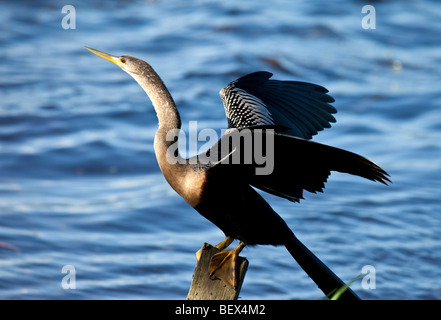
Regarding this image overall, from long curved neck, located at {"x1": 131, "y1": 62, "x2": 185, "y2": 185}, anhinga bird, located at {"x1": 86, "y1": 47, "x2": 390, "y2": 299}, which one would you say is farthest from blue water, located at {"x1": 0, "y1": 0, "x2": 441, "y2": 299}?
long curved neck, located at {"x1": 131, "y1": 62, "x2": 185, "y2": 185}

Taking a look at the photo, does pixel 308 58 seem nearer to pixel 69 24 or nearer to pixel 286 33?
pixel 286 33

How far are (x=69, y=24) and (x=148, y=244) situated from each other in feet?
27.2

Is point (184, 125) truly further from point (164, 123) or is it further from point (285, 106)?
point (164, 123)

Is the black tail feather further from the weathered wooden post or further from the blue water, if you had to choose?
the blue water

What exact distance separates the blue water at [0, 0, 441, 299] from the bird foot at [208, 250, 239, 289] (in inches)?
116

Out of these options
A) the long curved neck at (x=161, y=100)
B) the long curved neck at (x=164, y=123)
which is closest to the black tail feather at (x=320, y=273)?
the long curved neck at (x=164, y=123)

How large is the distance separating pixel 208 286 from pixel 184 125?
660 centimetres

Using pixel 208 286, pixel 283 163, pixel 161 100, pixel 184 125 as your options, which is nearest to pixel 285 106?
pixel 161 100

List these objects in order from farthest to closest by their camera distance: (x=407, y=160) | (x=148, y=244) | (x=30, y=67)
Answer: (x=30, y=67) < (x=407, y=160) < (x=148, y=244)

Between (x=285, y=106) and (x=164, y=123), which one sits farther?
(x=285, y=106)

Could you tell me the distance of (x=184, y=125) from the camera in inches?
414

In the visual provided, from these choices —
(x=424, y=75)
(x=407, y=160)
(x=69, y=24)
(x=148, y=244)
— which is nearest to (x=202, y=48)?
(x=69, y=24)

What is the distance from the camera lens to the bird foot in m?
3.97
